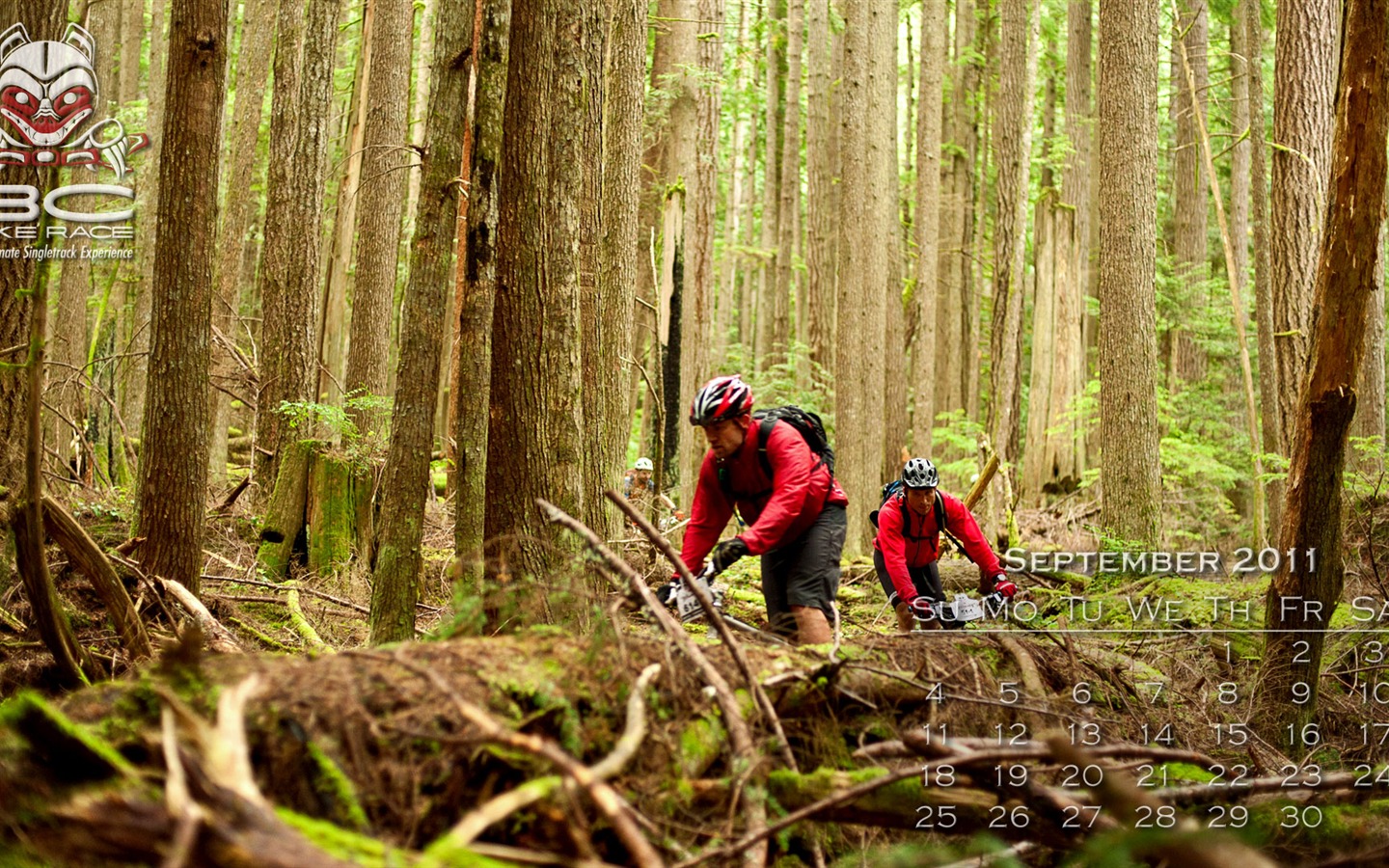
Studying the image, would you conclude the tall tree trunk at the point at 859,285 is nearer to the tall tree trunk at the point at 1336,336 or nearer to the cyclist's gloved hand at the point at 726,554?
the tall tree trunk at the point at 1336,336

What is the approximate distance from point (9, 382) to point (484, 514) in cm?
344

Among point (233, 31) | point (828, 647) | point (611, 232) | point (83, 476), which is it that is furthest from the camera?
point (233, 31)

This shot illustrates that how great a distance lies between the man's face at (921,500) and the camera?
8.38m

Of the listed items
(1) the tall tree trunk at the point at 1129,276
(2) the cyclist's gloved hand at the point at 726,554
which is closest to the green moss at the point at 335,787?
(2) the cyclist's gloved hand at the point at 726,554

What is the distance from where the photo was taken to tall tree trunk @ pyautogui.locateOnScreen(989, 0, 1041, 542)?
61.4ft

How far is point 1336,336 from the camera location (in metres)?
6.87

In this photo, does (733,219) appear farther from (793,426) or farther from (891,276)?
(793,426)

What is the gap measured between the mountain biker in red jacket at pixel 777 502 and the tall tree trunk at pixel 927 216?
45.7ft

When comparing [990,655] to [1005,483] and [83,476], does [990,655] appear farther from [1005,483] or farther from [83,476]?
[83,476]

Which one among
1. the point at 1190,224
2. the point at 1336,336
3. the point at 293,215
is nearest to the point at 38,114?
the point at 293,215

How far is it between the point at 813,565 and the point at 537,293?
2407 mm

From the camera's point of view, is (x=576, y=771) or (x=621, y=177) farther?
(x=621, y=177)

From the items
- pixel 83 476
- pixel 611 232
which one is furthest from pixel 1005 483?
pixel 83 476

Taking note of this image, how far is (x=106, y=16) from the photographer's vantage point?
67.4 feet
